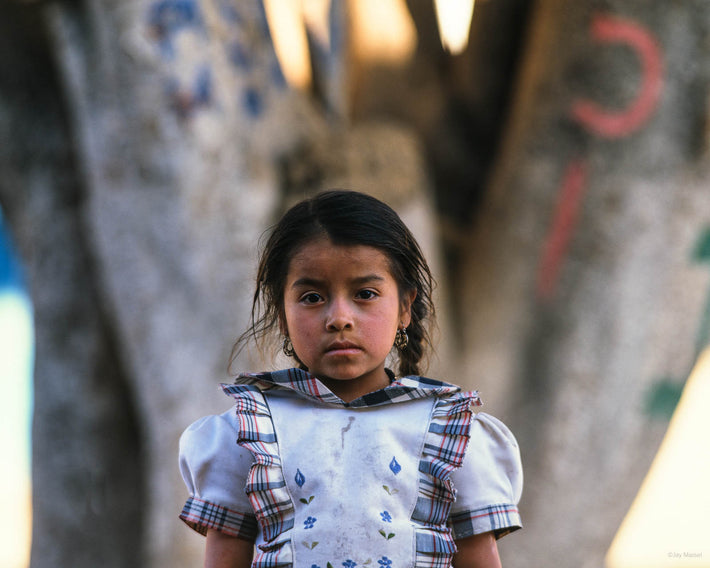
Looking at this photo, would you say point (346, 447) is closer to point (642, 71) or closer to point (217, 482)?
point (217, 482)

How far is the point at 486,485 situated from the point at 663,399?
6.62ft

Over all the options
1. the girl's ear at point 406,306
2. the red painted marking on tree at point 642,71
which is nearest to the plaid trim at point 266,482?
the girl's ear at point 406,306

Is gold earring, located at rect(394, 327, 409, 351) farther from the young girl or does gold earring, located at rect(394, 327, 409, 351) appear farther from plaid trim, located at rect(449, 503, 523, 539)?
plaid trim, located at rect(449, 503, 523, 539)

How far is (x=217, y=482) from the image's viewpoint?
1041 mm

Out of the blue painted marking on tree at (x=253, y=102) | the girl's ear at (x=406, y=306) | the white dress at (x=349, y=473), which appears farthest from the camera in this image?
the blue painted marking on tree at (x=253, y=102)

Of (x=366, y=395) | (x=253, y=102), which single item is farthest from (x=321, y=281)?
(x=253, y=102)

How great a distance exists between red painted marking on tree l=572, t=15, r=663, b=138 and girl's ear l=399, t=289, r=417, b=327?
184cm

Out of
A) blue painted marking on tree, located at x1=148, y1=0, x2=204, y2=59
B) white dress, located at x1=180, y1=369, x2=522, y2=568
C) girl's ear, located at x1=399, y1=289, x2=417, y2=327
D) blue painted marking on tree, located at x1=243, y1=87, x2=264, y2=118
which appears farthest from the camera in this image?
blue painted marking on tree, located at x1=243, y1=87, x2=264, y2=118

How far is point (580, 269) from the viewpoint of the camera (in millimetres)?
2846

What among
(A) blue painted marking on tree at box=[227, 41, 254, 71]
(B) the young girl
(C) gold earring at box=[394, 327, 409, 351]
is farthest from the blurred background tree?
(B) the young girl

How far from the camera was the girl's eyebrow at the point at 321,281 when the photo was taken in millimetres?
1058

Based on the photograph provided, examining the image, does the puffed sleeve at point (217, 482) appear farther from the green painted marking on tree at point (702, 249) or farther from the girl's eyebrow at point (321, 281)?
the green painted marking on tree at point (702, 249)

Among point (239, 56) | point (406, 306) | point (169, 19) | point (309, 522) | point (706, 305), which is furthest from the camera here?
point (706, 305)

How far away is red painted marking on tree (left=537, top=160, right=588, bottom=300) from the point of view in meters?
A: 2.85
